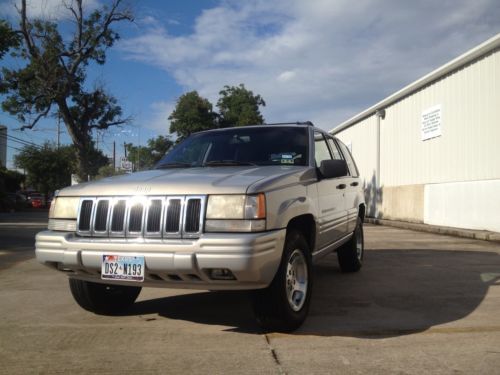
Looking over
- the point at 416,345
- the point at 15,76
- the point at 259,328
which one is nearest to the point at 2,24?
the point at 259,328

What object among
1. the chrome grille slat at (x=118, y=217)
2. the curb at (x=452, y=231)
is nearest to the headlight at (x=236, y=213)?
the chrome grille slat at (x=118, y=217)

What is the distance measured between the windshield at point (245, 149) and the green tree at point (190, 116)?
110ft

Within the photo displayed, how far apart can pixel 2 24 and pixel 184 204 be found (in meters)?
12.9

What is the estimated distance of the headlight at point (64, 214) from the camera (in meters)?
3.96

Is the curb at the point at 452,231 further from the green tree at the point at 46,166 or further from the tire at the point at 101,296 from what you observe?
the green tree at the point at 46,166

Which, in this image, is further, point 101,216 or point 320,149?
point 320,149

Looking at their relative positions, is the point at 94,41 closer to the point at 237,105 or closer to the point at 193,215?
the point at 237,105

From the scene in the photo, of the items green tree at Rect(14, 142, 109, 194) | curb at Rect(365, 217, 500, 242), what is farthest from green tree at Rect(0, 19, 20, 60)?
green tree at Rect(14, 142, 109, 194)

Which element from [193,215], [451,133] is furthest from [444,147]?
[193,215]

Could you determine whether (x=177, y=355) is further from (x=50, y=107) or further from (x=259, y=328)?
(x=50, y=107)

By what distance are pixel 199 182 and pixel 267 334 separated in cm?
133

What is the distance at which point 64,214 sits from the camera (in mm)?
4027

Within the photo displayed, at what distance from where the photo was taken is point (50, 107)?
99.1ft

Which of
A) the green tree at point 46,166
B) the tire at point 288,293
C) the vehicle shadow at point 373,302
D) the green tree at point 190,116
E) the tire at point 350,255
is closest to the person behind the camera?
the tire at point 288,293
